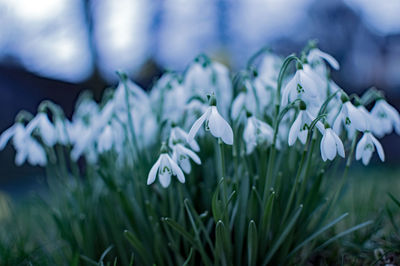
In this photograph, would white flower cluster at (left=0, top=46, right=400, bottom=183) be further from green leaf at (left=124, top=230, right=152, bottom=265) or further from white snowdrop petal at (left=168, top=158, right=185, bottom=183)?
green leaf at (left=124, top=230, right=152, bottom=265)

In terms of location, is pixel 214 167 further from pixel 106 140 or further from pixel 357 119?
pixel 357 119

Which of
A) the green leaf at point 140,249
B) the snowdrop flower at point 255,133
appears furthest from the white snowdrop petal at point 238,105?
the green leaf at point 140,249

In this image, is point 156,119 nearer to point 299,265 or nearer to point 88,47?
point 299,265

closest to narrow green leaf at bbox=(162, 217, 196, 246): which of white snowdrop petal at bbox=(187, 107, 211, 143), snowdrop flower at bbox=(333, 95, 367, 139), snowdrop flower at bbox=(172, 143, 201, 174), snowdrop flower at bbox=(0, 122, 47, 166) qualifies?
snowdrop flower at bbox=(172, 143, 201, 174)

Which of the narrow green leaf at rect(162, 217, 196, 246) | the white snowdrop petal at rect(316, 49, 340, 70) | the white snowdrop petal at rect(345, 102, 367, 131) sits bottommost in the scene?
the narrow green leaf at rect(162, 217, 196, 246)

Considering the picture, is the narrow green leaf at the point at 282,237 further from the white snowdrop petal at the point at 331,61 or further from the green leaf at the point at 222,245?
the white snowdrop petal at the point at 331,61

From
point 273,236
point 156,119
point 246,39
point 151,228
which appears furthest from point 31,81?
point 246,39

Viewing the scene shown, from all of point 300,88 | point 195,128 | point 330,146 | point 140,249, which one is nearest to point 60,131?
point 140,249
